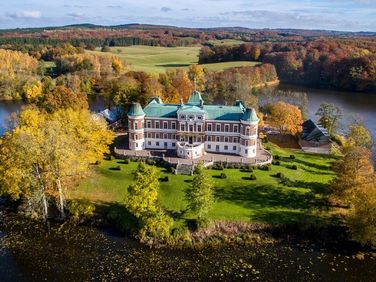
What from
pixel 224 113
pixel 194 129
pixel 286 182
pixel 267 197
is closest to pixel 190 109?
pixel 194 129

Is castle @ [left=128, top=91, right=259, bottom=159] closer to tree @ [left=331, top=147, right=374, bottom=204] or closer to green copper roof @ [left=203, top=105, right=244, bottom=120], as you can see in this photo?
green copper roof @ [left=203, top=105, right=244, bottom=120]

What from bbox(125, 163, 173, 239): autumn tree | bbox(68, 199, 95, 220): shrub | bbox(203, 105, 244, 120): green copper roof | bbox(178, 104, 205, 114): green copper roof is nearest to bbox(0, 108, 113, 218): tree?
bbox(68, 199, 95, 220): shrub

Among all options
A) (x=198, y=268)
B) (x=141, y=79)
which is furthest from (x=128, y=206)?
(x=141, y=79)

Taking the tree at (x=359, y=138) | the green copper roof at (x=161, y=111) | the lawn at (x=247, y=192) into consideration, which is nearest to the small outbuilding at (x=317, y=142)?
the tree at (x=359, y=138)

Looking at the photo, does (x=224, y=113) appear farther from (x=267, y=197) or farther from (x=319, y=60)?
(x=319, y=60)

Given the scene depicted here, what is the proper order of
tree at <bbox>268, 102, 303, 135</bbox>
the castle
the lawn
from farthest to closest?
tree at <bbox>268, 102, 303, 135</bbox>
the castle
the lawn

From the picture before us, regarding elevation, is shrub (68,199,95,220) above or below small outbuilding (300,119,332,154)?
below
